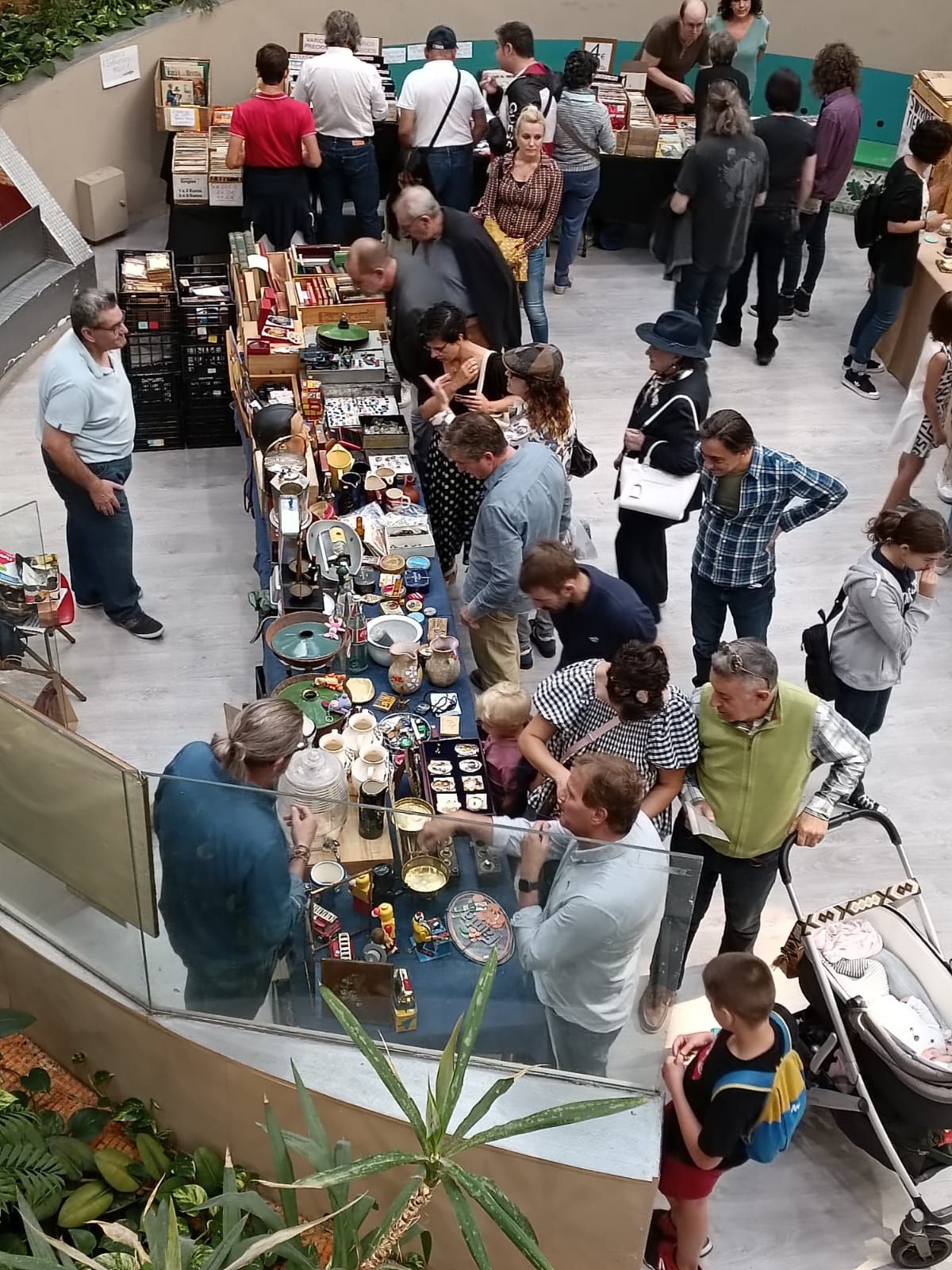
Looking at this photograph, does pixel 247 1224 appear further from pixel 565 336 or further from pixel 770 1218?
pixel 565 336

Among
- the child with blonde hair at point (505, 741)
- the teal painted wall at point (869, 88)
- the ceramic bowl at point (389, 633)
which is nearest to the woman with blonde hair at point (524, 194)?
the ceramic bowl at point (389, 633)

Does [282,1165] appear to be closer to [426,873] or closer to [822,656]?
[426,873]

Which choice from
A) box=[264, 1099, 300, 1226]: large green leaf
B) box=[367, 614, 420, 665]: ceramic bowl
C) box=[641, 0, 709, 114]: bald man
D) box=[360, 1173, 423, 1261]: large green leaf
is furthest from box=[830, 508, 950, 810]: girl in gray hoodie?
box=[641, 0, 709, 114]: bald man

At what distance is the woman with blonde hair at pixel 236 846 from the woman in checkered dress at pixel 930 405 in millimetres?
3837

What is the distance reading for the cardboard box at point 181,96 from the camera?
395 inches

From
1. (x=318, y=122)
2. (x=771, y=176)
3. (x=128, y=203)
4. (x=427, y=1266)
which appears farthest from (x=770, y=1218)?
(x=128, y=203)

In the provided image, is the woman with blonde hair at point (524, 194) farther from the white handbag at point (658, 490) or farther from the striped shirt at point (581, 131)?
the white handbag at point (658, 490)

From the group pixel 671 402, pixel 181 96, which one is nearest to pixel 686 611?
pixel 671 402

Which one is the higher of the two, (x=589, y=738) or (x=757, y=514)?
(x=757, y=514)

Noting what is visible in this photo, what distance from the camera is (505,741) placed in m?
4.86

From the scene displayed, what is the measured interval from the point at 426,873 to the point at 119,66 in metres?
8.54

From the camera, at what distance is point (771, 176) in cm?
845

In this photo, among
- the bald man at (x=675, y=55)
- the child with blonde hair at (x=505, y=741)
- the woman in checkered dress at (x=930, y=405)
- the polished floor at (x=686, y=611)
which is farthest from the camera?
the bald man at (x=675, y=55)

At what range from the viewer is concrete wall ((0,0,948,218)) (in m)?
9.95
